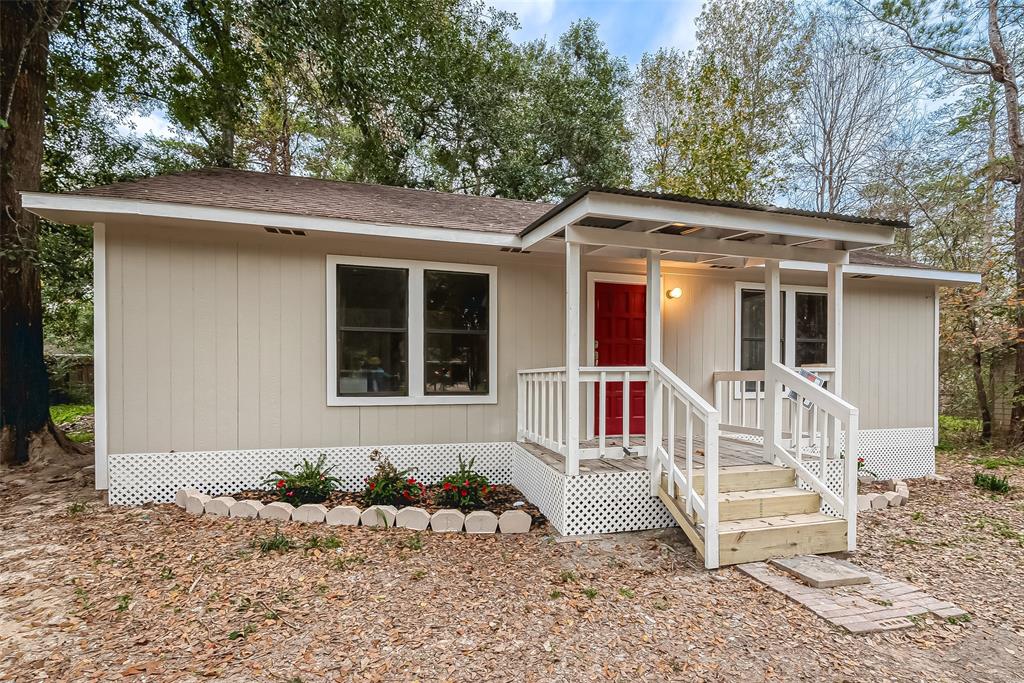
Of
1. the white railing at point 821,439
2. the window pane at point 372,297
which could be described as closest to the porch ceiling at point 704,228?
the white railing at point 821,439

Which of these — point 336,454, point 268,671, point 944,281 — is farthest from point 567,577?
point 944,281

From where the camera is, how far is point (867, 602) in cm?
293

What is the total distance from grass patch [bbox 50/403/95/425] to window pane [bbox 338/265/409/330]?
27.3 feet

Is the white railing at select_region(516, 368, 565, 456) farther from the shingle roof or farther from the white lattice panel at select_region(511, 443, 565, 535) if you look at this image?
the shingle roof

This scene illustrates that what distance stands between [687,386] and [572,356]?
1.22 m

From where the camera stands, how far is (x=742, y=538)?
134 inches

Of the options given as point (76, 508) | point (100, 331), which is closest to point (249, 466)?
point (76, 508)

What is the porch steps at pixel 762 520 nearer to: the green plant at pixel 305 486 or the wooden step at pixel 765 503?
the wooden step at pixel 765 503

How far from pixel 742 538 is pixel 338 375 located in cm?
384

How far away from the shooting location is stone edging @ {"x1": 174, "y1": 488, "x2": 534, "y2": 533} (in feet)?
13.0

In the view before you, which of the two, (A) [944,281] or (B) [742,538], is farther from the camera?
(A) [944,281]

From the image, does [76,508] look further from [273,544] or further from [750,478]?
[750,478]

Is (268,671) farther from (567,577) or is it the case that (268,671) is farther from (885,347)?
(885,347)

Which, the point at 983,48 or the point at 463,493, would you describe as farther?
the point at 983,48
